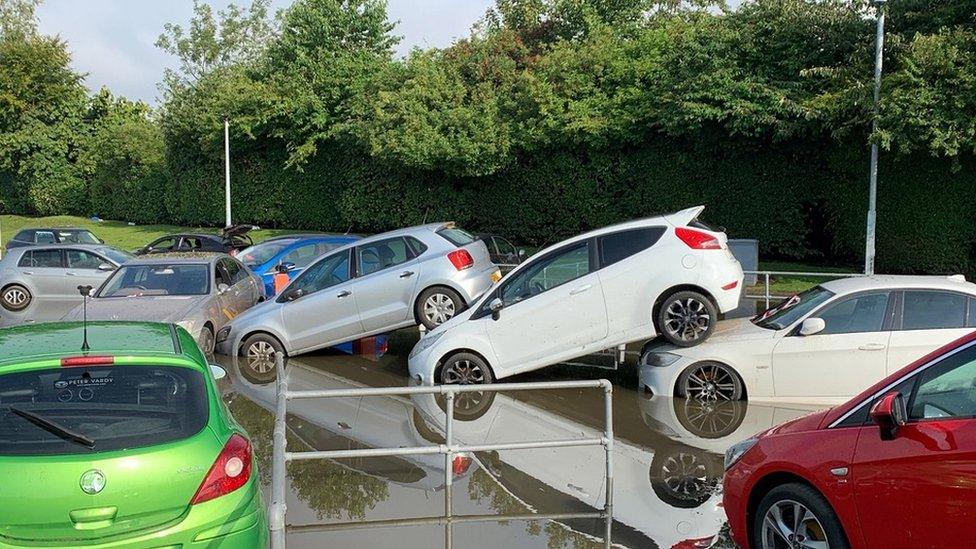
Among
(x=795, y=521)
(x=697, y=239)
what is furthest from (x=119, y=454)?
(x=697, y=239)

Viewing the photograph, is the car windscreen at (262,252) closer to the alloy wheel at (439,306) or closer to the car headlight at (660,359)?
the alloy wheel at (439,306)

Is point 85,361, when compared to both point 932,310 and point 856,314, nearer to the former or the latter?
point 856,314

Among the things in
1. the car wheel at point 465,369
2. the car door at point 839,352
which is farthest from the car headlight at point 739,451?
the car wheel at point 465,369

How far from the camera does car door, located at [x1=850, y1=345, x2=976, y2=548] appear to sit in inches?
158

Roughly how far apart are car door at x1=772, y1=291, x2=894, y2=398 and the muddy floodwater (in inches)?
13.1

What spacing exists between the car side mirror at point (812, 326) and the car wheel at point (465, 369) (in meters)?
3.40

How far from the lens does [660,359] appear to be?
991 cm

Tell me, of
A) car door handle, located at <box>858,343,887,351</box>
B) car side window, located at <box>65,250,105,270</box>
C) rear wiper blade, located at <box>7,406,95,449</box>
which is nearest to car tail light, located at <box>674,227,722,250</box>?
car door handle, located at <box>858,343,887,351</box>

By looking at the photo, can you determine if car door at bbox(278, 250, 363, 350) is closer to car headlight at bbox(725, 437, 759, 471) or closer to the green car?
the green car

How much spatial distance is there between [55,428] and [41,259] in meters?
16.6

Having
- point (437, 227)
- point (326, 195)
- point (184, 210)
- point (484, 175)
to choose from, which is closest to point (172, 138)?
point (184, 210)

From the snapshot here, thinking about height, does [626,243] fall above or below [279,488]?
above

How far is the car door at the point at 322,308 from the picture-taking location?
12.3 meters

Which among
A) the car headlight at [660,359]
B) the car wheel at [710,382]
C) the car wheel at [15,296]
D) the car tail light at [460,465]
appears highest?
the car headlight at [660,359]
